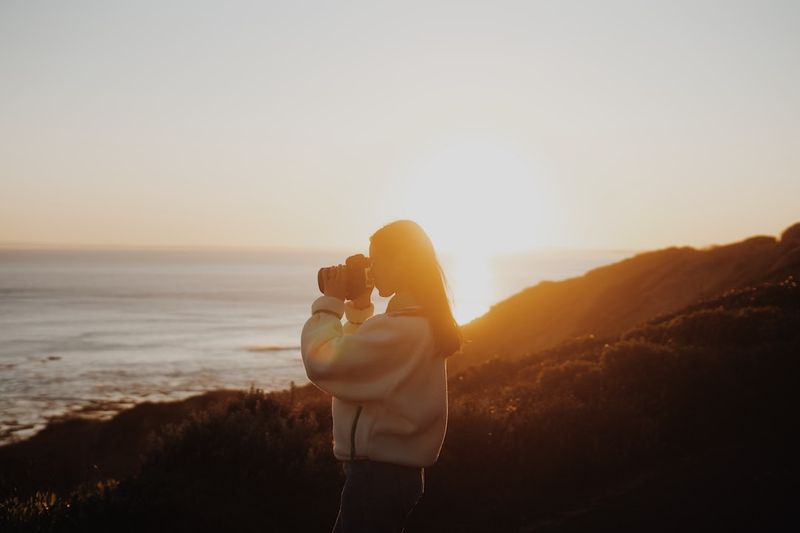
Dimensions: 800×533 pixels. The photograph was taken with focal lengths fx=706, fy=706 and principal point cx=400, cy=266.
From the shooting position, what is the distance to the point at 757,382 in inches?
366

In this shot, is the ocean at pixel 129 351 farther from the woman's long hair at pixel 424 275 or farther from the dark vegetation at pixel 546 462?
the dark vegetation at pixel 546 462

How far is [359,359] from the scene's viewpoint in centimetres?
301

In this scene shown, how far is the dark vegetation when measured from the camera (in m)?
5.91

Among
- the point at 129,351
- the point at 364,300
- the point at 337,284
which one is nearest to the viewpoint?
the point at 337,284

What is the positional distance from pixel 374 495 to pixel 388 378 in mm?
526

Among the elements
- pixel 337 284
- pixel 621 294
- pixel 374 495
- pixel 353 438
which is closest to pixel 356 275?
pixel 337 284

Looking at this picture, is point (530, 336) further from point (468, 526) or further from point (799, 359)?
point (468, 526)

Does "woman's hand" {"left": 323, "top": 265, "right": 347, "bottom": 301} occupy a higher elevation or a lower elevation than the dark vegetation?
higher

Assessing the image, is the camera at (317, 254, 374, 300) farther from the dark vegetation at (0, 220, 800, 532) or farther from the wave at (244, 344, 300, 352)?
the wave at (244, 344, 300, 352)

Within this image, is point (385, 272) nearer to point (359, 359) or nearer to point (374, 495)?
point (359, 359)

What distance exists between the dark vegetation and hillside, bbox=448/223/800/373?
14813 millimetres

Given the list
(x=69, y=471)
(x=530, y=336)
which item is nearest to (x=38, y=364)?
(x=69, y=471)

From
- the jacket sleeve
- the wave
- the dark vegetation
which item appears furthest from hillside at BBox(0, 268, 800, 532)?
the wave

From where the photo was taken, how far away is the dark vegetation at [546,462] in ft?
19.4
